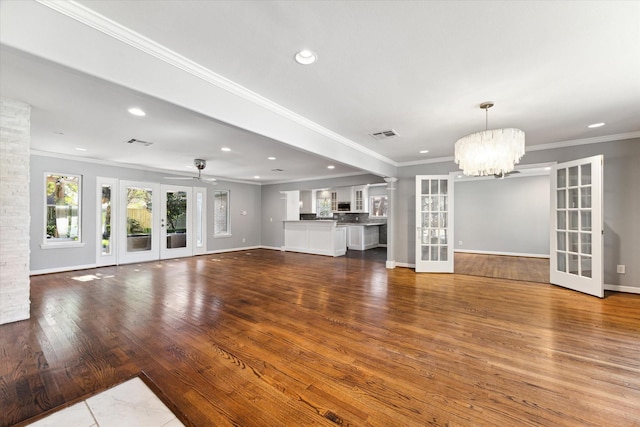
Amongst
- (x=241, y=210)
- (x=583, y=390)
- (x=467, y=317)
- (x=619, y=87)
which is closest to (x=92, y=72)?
(x=583, y=390)

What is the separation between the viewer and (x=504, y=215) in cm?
752

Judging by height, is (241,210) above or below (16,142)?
below

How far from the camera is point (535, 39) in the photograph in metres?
1.80

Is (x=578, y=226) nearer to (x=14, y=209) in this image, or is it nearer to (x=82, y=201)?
(x=14, y=209)

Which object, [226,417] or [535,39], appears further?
[535,39]

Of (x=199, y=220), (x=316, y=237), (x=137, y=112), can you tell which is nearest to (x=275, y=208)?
(x=316, y=237)

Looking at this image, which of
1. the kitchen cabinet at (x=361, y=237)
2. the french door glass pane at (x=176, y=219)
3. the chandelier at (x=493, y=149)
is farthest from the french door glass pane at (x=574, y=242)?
the french door glass pane at (x=176, y=219)

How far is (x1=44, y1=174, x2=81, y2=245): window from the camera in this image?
17.0 feet

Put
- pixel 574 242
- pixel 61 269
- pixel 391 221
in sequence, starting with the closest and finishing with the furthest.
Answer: pixel 574 242 < pixel 61 269 < pixel 391 221

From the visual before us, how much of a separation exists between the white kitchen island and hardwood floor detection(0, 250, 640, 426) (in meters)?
3.54

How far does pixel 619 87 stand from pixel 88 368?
5.40 meters

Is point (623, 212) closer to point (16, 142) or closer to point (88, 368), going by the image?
point (88, 368)

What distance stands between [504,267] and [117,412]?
273 inches

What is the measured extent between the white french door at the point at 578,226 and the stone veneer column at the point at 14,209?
7439 millimetres
